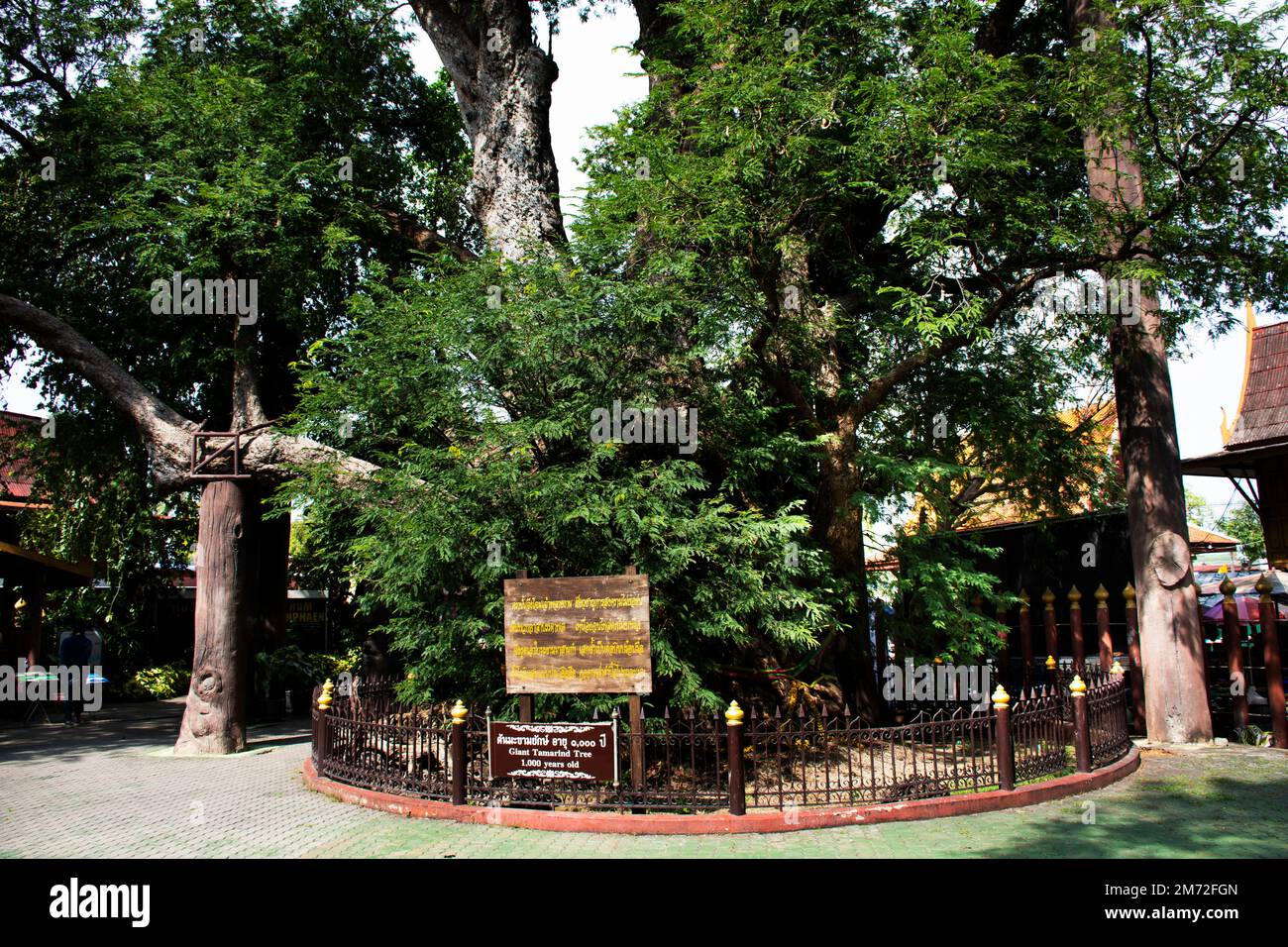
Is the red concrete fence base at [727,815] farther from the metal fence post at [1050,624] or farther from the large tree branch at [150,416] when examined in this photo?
the large tree branch at [150,416]

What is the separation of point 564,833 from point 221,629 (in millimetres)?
8697

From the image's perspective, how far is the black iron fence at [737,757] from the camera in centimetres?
880

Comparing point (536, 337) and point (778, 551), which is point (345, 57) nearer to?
point (536, 337)

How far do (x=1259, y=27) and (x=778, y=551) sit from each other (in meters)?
7.91

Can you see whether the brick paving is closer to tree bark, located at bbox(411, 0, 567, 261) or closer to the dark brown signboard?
the dark brown signboard

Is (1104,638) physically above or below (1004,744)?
above

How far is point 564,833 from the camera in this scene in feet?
28.2

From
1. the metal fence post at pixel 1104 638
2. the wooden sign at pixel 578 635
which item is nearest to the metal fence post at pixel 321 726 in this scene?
the wooden sign at pixel 578 635

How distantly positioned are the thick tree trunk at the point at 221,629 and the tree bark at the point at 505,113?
6.26m

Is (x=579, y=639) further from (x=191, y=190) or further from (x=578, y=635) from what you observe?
(x=191, y=190)

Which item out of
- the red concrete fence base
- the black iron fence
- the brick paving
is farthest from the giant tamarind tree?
the red concrete fence base

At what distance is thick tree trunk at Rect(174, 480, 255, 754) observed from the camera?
14.5m

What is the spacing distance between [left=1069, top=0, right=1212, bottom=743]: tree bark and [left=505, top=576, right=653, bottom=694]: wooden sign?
8563 mm

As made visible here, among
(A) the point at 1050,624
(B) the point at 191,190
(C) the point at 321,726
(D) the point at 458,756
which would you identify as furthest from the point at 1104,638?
(B) the point at 191,190
